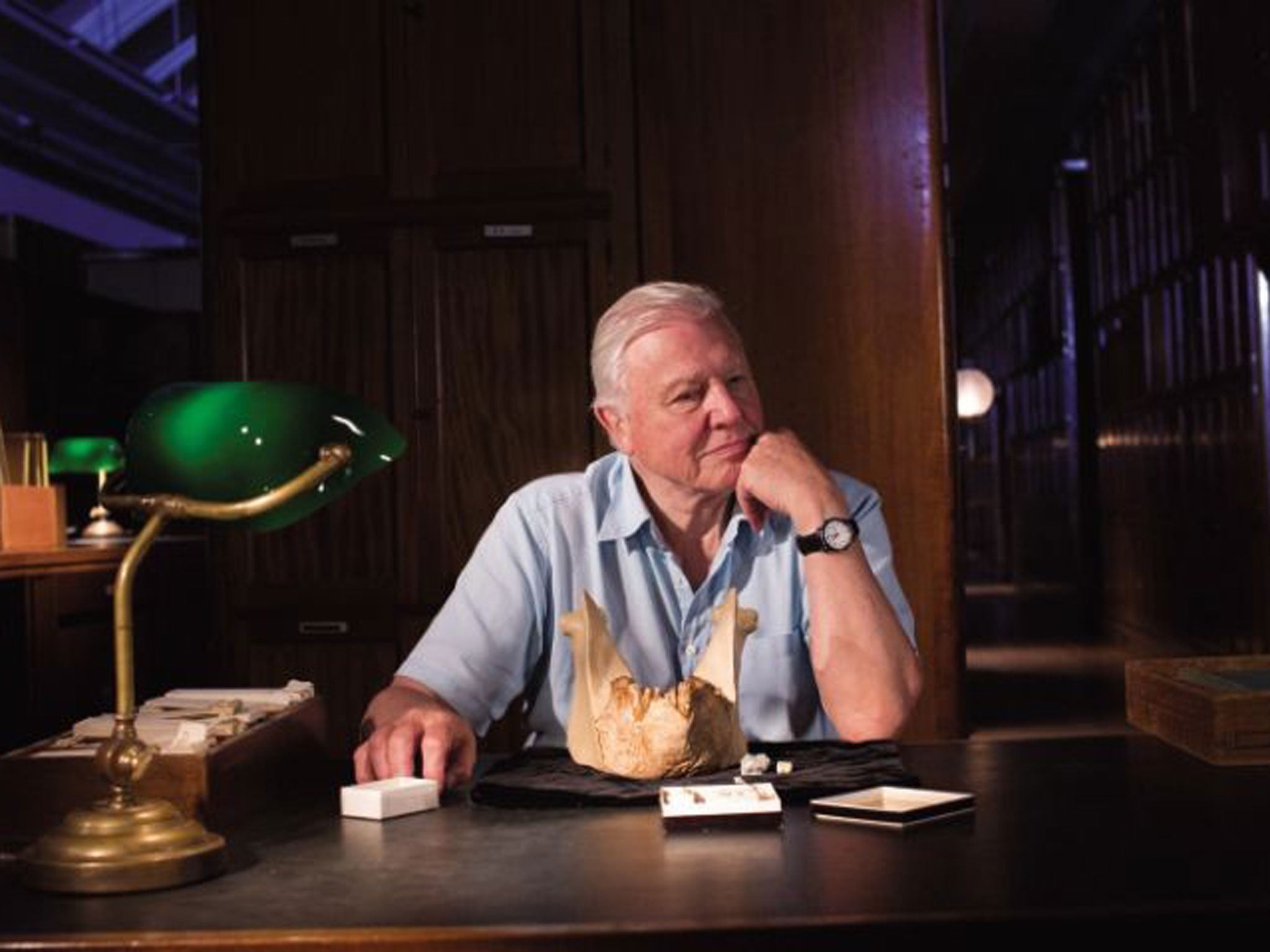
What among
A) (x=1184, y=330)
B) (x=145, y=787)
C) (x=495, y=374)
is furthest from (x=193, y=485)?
(x=1184, y=330)

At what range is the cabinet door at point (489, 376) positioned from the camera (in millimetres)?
3801

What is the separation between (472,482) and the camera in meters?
3.83

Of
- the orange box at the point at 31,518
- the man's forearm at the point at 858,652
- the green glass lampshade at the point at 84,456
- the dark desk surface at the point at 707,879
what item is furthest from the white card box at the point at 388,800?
the green glass lampshade at the point at 84,456

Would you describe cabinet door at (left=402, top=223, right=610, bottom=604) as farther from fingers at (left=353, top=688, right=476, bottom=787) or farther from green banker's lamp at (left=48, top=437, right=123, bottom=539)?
fingers at (left=353, top=688, right=476, bottom=787)

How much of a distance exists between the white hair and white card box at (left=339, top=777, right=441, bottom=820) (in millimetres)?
802

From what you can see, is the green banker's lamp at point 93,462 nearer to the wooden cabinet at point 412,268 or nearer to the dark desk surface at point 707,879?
the wooden cabinet at point 412,268

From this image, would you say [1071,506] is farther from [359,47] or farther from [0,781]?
[0,781]

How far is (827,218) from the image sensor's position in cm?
378

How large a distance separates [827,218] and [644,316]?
1785 mm

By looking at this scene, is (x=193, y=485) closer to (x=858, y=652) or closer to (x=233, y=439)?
(x=233, y=439)

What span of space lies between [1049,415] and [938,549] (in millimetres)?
9564

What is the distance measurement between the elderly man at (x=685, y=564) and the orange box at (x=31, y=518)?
194 cm

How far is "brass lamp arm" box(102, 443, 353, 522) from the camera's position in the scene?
4.25 feet

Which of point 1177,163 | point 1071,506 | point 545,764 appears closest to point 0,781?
point 545,764
